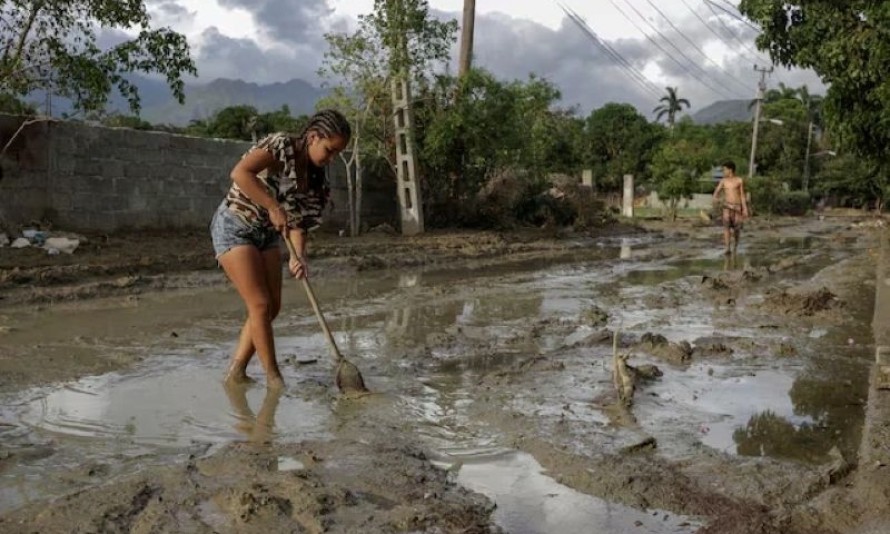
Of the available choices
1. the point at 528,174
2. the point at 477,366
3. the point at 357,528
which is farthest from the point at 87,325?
the point at 528,174

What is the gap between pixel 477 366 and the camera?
18.6ft

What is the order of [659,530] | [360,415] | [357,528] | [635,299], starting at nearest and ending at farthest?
[357,528] < [659,530] < [360,415] < [635,299]

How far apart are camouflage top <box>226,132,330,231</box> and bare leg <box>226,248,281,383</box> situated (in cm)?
25

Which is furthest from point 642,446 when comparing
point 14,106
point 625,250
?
point 625,250

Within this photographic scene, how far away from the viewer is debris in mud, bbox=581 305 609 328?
756 centimetres

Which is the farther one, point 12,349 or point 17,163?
point 17,163

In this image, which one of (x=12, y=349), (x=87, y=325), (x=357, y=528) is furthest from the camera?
(x=87, y=325)

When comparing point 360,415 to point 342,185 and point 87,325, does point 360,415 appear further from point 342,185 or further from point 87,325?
point 342,185

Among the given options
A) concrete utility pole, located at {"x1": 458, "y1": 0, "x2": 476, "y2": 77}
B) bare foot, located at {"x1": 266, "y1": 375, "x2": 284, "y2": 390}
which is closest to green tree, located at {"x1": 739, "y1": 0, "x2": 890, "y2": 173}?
bare foot, located at {"x1": 266, "y1": 375, "x2": 284, "y2": 390}

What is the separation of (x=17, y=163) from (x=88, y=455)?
25.9 ft

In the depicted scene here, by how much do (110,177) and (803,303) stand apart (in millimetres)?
8979

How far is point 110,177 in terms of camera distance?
11516mm

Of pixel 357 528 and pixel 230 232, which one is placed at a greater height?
pixel 230 232

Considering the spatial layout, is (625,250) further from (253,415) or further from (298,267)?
(253,415)
